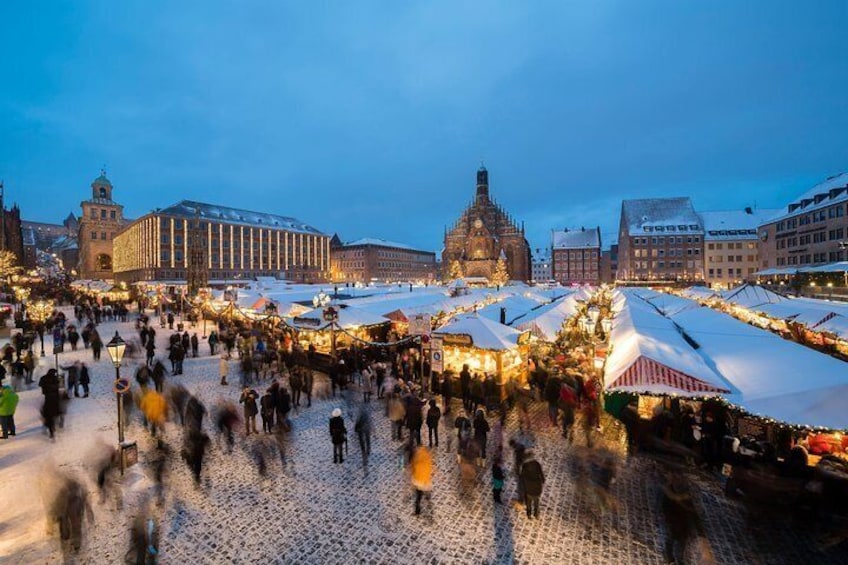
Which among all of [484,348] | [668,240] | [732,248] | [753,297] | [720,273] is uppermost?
[668,240]

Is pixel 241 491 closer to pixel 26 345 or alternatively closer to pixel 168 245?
pixel 26 345

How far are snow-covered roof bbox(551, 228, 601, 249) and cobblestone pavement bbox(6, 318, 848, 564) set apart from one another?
98.8 meters

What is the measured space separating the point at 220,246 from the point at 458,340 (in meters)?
75.6

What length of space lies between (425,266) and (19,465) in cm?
12229

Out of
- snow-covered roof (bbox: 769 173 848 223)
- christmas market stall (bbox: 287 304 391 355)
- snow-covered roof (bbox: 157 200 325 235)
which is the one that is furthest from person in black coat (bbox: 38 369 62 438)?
snow-covered roof (bbox: 157 200 325 235)

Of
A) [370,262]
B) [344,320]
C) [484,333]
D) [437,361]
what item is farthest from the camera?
[370,262]

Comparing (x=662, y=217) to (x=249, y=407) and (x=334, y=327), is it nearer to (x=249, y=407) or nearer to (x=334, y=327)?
(x=334, y=327)

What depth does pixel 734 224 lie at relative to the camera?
75.8m

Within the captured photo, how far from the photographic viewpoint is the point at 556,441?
33.1ft

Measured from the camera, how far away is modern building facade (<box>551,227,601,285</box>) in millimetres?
99562

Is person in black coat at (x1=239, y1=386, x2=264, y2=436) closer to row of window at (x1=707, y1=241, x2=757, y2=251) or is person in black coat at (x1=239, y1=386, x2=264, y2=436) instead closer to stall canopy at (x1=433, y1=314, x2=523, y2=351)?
stall canopy at (x1=433, y1=314, x2=523, y2=351)

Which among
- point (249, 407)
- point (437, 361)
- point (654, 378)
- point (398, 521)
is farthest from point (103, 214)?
point (654, 378)

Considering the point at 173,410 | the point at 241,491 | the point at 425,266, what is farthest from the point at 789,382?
the point at 425,266

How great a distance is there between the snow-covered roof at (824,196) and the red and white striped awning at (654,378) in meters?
48.4
